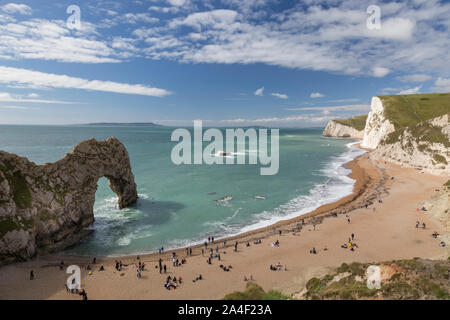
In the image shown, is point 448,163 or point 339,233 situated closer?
point 339,233

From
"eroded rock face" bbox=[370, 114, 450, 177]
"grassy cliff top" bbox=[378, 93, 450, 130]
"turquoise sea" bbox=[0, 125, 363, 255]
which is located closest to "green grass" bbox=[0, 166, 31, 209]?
"turquoise sea" bbox=[0, 125, 363, 255]

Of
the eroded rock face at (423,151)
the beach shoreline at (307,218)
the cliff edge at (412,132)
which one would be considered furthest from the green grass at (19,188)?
the cliff edge at (412,132)

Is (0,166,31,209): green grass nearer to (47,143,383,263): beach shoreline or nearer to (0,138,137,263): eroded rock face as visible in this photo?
(0,138,137,263): eroded rock face

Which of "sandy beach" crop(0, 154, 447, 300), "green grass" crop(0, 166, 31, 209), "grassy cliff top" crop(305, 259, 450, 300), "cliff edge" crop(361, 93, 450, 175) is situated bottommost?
"sandy beach" crop(0, 154, 447, 300)

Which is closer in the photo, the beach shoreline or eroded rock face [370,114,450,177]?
the beach shoreline

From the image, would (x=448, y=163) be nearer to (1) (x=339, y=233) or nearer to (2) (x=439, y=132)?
(2) (x=439, y=132)
